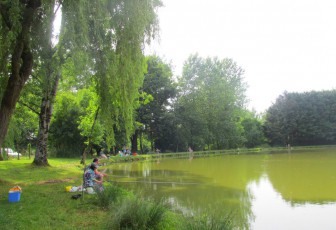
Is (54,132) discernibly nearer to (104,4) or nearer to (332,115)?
(104,4)

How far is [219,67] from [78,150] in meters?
26.1

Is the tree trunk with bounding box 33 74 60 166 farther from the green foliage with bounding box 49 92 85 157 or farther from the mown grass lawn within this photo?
the green foliage with bounding box 49 92 85 157

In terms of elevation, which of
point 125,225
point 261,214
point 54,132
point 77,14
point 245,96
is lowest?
point 261,214

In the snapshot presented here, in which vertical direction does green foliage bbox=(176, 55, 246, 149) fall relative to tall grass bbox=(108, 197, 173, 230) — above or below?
above

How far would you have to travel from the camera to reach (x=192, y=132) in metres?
39.6

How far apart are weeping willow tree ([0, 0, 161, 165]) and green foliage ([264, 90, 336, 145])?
43.9 metres

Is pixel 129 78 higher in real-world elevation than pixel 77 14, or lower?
lower

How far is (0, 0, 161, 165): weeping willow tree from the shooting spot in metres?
7.13

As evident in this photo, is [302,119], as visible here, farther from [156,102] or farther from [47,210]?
[47,210]

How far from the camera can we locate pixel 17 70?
7.54 metres

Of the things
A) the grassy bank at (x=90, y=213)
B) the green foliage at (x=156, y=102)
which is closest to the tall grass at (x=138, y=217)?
the grassy bank at (x=90, y=213)

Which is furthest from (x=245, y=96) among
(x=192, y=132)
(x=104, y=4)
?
(x=104, y=4)

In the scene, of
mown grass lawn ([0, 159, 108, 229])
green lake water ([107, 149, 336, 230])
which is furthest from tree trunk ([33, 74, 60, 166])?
green lake water ([107, 149, 336, 230])

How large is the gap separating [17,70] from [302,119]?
160ft
